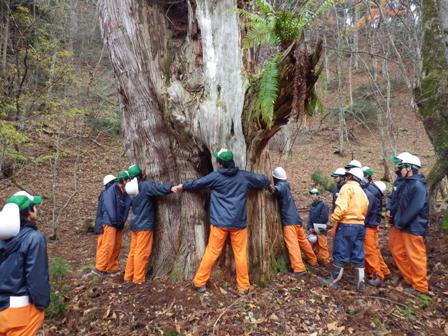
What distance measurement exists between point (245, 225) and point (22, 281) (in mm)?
2878

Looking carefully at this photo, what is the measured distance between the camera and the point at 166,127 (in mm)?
5438

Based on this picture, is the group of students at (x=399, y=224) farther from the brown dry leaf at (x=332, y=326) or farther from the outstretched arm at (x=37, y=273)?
the outstretched arm at (x=37, y=273)

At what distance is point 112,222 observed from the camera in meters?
6.48

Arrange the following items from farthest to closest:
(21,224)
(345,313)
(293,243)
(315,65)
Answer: (293,243)
(345,313)
(315,65)
(21,224)

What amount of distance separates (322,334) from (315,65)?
3.36 m

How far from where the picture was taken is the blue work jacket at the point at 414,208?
5.61 metres

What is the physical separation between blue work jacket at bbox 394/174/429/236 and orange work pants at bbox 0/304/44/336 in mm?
5411

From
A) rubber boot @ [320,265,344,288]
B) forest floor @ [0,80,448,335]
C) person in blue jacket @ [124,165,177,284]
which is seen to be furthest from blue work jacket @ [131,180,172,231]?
rubber boot @ [320,265,344,288]

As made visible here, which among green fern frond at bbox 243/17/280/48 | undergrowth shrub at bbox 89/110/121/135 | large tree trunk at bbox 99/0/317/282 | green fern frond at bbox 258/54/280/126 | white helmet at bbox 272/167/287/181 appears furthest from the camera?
undergrowth shrub at bbox 89/110/121/135

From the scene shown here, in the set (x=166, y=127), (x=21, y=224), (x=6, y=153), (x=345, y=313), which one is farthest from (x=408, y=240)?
(x=6, y=153)

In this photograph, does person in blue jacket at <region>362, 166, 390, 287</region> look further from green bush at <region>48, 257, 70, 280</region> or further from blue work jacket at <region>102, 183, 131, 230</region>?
green bush at <region>48, 257, 70, 280</region>

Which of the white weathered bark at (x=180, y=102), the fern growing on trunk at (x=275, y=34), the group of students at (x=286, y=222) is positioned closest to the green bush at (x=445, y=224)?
the group of students at (x=286, y=222)

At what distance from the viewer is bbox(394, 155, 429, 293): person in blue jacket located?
221 inches

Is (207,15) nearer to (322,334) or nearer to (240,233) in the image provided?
(240,233)
